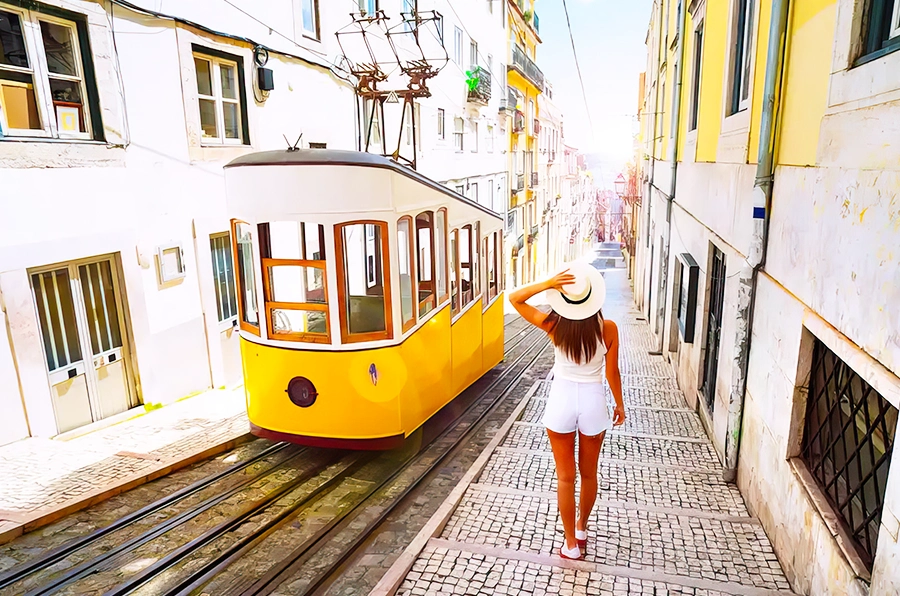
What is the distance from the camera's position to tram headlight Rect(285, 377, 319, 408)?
17.3 feet

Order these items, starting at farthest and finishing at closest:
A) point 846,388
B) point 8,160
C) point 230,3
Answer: point 230,3, point 8,160, point 846,388

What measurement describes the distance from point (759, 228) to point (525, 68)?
24.3 metres

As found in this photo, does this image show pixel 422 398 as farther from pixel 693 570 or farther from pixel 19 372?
pixel 19 372

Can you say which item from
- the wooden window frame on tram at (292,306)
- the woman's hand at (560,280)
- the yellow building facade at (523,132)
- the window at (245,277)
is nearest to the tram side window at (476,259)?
the wooden window frame on tram at (292,306)

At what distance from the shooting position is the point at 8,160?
5.42 m

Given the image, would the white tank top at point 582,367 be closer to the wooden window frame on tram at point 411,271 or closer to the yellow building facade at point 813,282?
the yellow building facade at point 813,282

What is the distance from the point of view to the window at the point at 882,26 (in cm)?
279

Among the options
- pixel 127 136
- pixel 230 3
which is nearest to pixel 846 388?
pixel 127 136

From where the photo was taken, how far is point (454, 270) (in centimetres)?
682

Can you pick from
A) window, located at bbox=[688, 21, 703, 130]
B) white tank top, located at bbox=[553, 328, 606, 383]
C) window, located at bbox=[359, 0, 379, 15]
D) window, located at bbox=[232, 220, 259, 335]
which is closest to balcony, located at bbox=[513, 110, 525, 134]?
window, located at bbox=[359, 0, 379, 15]

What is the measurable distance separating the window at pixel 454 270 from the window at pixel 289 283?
1.66m

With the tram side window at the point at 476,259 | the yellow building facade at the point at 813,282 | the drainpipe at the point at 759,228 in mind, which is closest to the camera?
the yellow building facade at the point at 813,282

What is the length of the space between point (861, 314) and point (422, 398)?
4.06 m

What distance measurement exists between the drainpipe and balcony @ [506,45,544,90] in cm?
2184
